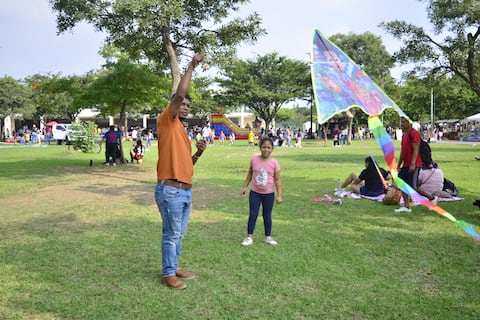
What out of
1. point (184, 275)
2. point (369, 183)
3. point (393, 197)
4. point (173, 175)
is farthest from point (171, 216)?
point (369, 183)

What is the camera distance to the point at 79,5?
12.7m

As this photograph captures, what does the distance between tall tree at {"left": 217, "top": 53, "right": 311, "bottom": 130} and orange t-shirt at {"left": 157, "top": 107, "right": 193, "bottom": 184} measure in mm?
41555

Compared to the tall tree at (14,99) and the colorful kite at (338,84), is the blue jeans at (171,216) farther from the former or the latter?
the tall tree at (14,99)

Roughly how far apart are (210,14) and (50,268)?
10.6 metres

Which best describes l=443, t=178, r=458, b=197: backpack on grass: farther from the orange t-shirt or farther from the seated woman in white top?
the orange t-shirt

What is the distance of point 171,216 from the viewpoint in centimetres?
428

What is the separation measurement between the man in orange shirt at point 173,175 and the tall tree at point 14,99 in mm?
48085

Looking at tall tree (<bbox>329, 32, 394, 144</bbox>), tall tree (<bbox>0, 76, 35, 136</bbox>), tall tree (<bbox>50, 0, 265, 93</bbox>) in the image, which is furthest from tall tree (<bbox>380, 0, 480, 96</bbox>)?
tall tree (<bbox>0, 76, 35, 136</bbox>)

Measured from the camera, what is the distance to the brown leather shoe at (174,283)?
4371 millimetres

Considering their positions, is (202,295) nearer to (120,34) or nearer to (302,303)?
(302,303)

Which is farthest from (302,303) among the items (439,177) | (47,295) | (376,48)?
(376,48)

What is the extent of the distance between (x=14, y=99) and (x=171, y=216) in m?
48.9

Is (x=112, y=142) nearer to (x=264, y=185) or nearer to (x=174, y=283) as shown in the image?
(x=264, y=185)

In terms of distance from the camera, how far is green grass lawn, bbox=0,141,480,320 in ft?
13.0
